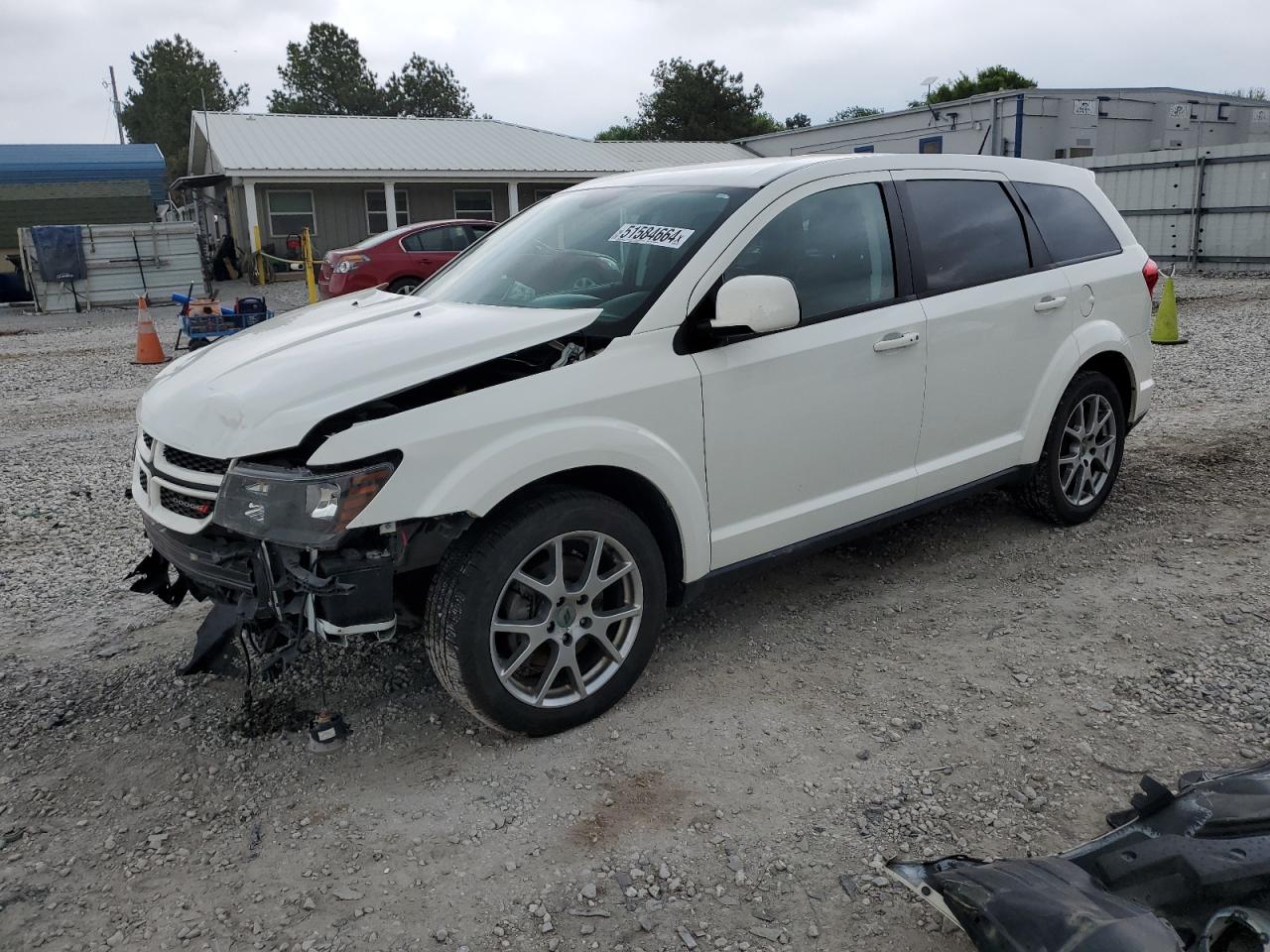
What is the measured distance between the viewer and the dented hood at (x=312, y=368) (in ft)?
9.69

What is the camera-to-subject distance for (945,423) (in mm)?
4316

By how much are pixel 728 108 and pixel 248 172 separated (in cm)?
4274

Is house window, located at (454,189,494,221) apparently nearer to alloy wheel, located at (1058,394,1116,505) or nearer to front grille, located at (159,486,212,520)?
alloy wheel, located at (1058,394,1116,505)

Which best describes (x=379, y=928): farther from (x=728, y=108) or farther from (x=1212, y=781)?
(x=728, y=108)

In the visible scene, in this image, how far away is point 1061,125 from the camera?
24.2 metres

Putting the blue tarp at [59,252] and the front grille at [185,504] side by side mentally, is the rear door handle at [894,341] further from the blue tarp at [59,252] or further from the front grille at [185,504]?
the blue tarp at [59,252]

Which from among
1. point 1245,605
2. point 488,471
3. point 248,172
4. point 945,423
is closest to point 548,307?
point 488,471

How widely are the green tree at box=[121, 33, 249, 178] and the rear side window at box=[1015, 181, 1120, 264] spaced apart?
66892mm

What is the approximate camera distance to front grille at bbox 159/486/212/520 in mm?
3094

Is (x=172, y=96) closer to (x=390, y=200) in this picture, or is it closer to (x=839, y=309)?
(x=390, y=200)

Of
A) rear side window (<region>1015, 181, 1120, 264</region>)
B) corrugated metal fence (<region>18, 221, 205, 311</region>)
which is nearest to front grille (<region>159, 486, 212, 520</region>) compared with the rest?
rear side window (<region>1015, 181, 1120, 264</region>)

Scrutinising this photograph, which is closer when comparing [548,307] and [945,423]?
[548,307]

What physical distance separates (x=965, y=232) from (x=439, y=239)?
13889 mm

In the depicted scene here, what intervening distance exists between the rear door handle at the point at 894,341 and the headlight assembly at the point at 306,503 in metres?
2.05
